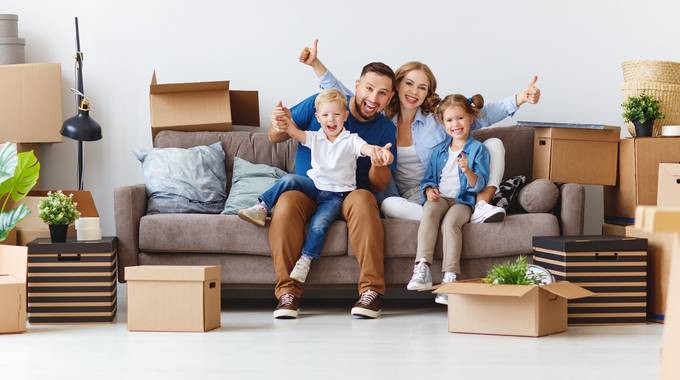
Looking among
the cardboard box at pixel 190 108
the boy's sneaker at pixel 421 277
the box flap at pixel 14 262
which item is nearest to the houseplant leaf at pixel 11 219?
the box flap at pixel 14 262

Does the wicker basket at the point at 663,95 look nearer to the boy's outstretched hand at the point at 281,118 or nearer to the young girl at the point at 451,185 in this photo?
the young girl at the point at 451,185

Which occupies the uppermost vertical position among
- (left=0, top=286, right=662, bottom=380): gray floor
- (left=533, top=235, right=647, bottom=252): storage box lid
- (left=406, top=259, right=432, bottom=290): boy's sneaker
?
(left=533, top=235, right=647, bottom=252): storage box lid

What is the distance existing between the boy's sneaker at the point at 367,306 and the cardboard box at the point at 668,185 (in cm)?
125

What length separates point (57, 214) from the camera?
3949 mm

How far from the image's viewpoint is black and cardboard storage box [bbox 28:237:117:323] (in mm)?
3834

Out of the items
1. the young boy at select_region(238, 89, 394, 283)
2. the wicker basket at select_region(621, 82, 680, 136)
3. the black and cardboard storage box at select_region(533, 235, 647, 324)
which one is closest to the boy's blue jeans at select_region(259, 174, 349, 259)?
the young boy at select_region(238, 89, 394, 283)

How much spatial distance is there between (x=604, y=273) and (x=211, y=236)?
1616 mm

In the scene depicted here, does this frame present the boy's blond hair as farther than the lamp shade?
No

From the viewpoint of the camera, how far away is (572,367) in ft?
9.37

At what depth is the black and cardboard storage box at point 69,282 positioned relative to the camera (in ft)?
12.6

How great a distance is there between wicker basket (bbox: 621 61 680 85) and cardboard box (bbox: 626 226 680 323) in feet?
2.83

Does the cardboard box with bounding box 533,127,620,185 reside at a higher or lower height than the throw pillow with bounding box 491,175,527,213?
higher

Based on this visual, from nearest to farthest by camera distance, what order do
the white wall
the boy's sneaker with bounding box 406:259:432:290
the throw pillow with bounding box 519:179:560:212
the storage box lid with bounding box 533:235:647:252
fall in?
1. the storage box lid with bounding box 533:235:647:252
2. the boy's sneaker with bounding box 406:259:432:290
3. the throw pillow with bounding box 519:179:560:212
4. the white wall

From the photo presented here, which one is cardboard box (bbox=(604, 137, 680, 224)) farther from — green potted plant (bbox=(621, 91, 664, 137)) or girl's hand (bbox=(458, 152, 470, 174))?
girl's hand (bbox=(458, 152, 470, 174))
